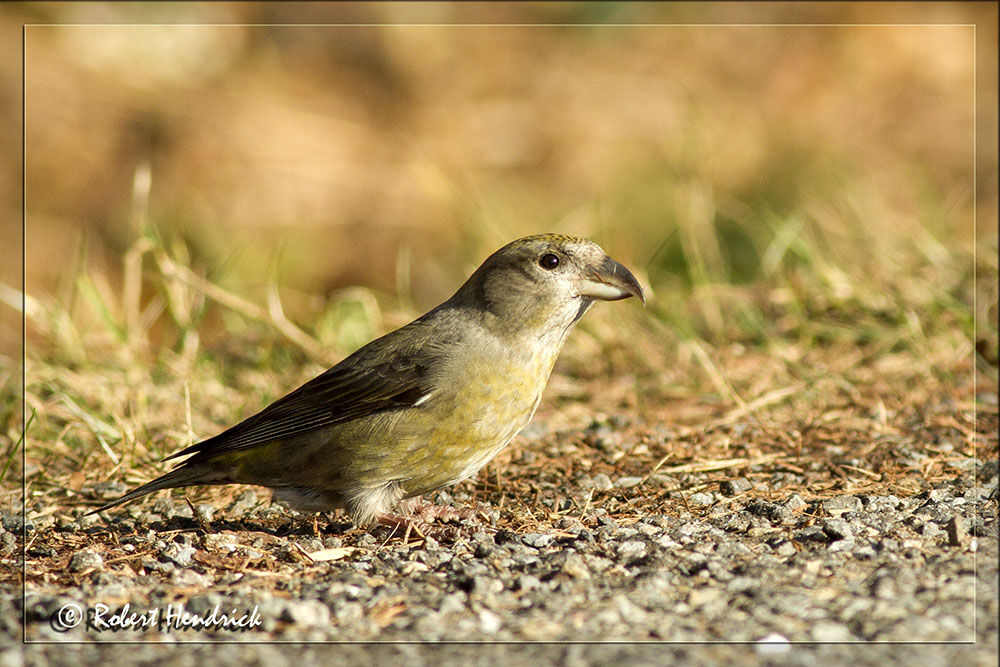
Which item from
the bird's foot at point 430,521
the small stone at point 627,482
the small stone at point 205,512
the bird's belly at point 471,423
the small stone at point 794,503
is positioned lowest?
the small stone at point 205,512

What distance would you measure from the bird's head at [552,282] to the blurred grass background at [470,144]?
219 cm

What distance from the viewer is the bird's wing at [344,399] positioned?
178 inches

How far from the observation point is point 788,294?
6742mm

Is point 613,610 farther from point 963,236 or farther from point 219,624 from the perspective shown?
point 963,236

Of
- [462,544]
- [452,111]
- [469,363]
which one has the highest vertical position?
[452,111]

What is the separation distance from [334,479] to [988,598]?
2405 millimetres

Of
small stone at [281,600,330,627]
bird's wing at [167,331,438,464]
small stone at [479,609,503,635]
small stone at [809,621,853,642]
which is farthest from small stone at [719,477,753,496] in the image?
small stone at [281,600,330,627]

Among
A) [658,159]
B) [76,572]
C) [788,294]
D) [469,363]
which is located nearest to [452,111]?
[658,159]

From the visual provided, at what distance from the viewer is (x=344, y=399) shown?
4.63m

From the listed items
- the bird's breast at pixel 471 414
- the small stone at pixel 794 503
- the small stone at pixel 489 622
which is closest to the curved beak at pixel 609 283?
the bird's breast at pixel 471 414

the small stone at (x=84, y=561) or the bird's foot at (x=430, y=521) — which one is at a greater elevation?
the small stone at (x=84, y=561)

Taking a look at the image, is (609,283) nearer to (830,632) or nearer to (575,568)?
(575,568)

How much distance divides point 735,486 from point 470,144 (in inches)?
327

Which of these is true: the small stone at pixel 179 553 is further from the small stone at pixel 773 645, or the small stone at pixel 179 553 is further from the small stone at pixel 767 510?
the small stone at pixel 767 510
